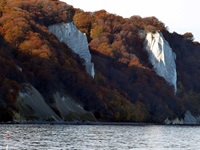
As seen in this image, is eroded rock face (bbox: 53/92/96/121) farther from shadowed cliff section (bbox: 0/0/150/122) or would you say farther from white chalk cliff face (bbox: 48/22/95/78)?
white chalk cliff face (bbox: 48/22/95/78)

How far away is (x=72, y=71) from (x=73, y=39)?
21911mm

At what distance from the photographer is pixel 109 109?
458ft

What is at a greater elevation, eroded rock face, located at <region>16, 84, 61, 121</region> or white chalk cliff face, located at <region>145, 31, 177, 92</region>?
white chalk cliff face, located at <region>145, 31, 177, 92</region>

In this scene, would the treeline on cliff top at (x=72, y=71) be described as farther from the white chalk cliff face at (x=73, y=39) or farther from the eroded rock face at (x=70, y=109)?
the white chalk cliff face at (x=73, y=39)

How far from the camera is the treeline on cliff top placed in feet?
393

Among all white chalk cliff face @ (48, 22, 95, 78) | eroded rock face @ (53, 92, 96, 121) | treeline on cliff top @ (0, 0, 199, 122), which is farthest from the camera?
white chalk cliff face @ (48, 22, 95, 78)

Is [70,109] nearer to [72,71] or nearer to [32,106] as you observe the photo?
[32,106]

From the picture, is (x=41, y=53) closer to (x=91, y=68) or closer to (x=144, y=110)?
(x=91, y=68)

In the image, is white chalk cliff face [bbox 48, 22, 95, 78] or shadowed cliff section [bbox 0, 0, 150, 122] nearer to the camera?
shadowed cliff section [bbox 0, 0, 150, 122]

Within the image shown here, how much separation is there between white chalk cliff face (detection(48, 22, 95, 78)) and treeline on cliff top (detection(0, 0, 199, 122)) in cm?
267

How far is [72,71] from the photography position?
447 ft

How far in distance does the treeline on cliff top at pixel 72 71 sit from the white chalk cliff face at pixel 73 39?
2.67 meters

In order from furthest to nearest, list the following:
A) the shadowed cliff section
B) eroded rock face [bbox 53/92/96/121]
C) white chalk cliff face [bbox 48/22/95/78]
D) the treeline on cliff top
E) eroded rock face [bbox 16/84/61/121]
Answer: white chalk cliff face [bbox 48/22/95/78] < the treeline on cliff top < eroded rock face [bbox 53/92/96/121] < the shadowed cliff section < eroded rock face [bbox 16/84/61/121]

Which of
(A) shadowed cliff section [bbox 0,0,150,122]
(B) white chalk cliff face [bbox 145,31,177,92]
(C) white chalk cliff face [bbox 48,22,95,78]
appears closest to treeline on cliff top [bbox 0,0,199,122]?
(A) shadowed cliff section [bbox 0,0,150,122]
